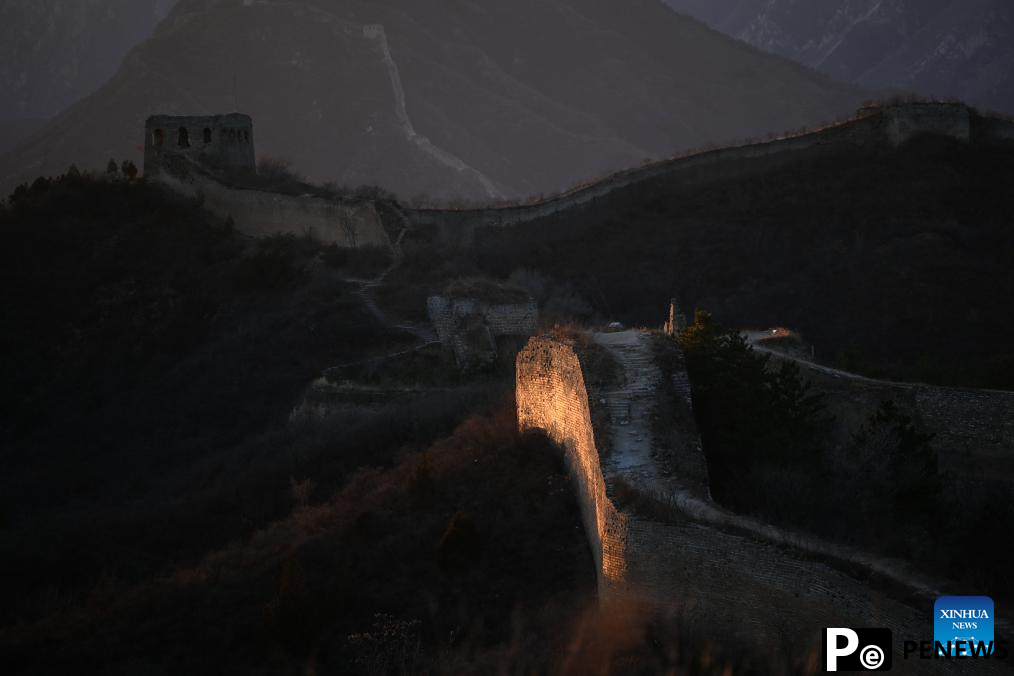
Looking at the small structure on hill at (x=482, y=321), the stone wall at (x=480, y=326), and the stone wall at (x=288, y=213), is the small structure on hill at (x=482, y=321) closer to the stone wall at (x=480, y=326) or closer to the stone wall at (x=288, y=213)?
the stone wall at (x=480, y=326)

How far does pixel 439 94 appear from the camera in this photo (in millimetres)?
70188

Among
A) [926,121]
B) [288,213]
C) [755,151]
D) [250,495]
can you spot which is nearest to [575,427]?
[250,495]

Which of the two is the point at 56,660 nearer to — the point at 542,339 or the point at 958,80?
the point at 542,339

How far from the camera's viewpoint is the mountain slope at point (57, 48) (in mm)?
87250

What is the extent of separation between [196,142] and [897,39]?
57.9 metres

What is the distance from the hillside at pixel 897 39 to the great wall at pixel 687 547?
5706 centimetres

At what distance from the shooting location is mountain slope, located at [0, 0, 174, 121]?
286 feet

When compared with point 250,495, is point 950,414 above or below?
above

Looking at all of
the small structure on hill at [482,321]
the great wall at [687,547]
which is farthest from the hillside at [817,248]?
the great wall at [687,547]

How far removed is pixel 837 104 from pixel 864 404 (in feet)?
206

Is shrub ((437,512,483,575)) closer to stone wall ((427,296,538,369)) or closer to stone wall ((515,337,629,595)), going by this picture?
stone wall ((515,337,629,595))

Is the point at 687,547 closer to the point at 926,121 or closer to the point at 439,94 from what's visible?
the point at 926,121

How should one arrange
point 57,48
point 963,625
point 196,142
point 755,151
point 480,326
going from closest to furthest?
point 963,625 → point 480,326 → point 755,151 → point 196,142 → point 57,48

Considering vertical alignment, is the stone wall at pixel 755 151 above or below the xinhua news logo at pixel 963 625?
above
